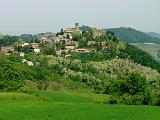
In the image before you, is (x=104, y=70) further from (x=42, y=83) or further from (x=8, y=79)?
(x=8, y=79)

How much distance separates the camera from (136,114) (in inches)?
1465

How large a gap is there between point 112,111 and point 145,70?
420ft

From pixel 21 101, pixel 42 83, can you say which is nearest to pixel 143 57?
pixel 42 83

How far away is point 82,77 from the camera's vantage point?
443ft

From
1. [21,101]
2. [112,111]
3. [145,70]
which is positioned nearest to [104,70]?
[145,70]

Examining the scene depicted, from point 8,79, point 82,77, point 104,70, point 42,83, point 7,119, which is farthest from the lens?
point 104,70

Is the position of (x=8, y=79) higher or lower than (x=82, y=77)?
higher

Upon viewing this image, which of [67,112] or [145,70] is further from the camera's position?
[145,70]

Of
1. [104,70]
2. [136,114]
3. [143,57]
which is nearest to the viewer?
[136,114]

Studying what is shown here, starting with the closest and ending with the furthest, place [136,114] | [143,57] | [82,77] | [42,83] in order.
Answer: [136,114] → [42,83] → [82,77] → [143,57]

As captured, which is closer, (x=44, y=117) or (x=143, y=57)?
(x=44, y=117)

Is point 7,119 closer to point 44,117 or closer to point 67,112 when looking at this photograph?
point 44,117

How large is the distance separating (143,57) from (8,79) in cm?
13272

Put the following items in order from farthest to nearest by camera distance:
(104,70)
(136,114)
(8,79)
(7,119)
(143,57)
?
(143,57), (104,70), (8,79), (136,114), (7,119)
